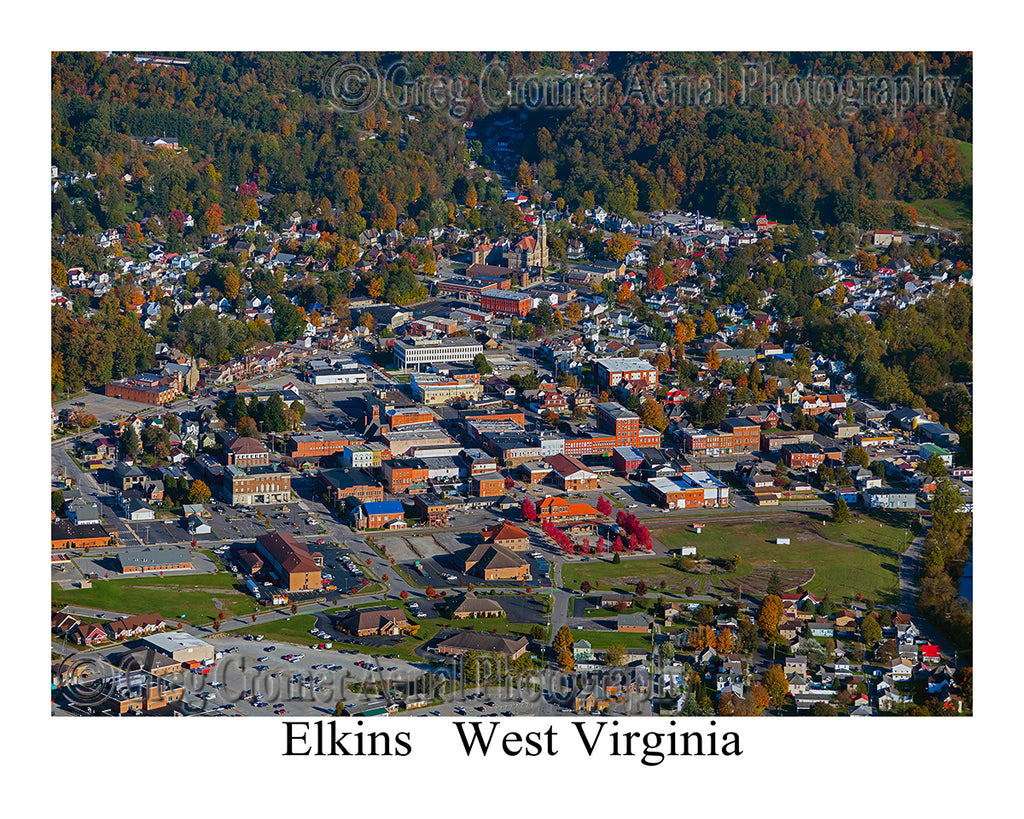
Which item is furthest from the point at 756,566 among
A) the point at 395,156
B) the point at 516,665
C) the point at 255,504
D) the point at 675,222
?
the point at 395,156

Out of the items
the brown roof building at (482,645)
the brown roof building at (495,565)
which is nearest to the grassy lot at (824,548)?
the brown roof building at (495,565)

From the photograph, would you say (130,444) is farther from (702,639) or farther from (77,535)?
(702,639)

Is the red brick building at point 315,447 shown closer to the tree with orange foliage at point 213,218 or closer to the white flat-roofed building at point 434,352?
the white flat-roofed building at point 434,352

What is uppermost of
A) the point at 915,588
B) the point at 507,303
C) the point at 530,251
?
the point at 530,251

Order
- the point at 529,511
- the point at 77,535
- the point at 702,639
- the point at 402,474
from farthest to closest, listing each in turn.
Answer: the point at 402,474
the point at 529,511
the point at 77,535
the point at 702,639

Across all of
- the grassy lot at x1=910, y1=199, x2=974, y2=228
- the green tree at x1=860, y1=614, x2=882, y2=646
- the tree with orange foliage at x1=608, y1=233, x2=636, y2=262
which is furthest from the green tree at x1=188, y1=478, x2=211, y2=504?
the grassy lot at x1=910, y1=199, x2=974, y2=228

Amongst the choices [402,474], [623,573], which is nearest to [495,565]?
[623,573]

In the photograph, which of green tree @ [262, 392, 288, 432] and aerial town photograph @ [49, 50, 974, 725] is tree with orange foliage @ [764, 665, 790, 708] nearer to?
aerial town photograph @ [49, 50, 974, 725]
